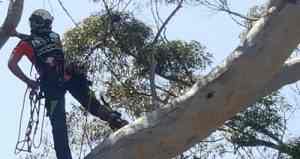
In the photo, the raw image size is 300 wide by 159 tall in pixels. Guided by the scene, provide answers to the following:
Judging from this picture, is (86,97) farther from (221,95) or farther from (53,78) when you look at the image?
(221,95)

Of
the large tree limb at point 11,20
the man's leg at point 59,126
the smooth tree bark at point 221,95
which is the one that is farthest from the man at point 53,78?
the smooth tree bark at point 221,95

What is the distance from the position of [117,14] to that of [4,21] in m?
1.91

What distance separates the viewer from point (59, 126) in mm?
4160

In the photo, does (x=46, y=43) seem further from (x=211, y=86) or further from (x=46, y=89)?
(x=211, y=86)

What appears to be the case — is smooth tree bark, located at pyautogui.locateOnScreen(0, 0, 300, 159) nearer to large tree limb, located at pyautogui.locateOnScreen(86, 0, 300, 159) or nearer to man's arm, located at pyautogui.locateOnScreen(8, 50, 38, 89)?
large tree limb, located at pyautogui.locateOnScreen(86, 0, 300, 159)

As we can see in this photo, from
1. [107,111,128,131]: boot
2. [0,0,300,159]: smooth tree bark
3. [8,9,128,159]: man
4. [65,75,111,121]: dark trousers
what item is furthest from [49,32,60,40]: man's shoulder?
[0,0,300,159]: smooth tree bark

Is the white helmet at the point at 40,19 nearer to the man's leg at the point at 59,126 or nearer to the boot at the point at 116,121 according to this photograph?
the man's leg at the point at 59,126

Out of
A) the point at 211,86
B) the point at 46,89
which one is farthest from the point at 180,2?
the point at 211,86

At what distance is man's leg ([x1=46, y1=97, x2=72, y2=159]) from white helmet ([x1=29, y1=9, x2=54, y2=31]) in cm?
53

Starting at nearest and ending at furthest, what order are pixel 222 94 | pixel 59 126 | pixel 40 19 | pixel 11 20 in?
pixel 222 94 → pixel 11 20 → pixel 59 126 → pixel 40 19

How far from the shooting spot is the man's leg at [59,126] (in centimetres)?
409

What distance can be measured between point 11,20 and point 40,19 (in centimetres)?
66

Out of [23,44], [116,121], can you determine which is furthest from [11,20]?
[116,121]

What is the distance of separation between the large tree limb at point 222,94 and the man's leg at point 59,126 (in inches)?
26.6
